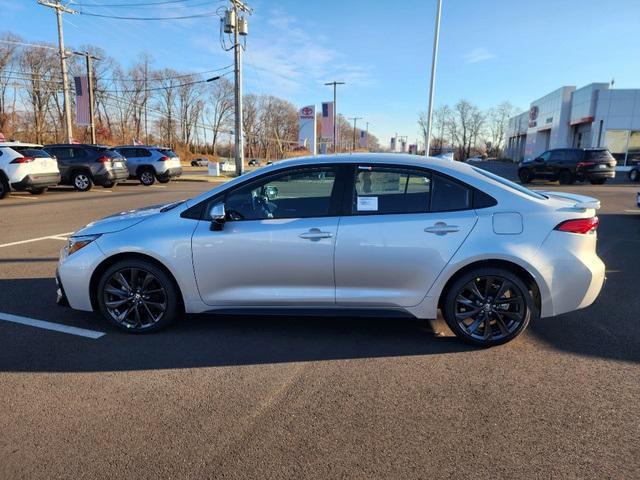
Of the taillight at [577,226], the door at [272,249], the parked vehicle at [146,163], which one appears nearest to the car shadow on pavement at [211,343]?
the door at [272,249]

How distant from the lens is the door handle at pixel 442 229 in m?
3.62

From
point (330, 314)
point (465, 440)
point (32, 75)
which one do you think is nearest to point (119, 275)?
point (330, 314)

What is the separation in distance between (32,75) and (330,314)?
7464 cm

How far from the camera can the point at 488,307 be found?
12.2 ft

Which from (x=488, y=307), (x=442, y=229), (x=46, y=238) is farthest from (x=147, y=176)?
(x=488, y=307)

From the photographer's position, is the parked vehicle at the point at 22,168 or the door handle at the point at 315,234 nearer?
the door handle at the point at 315,234

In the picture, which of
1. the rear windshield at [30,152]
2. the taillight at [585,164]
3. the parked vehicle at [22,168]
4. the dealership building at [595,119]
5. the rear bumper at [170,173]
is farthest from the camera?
the dealership building at [595,119]

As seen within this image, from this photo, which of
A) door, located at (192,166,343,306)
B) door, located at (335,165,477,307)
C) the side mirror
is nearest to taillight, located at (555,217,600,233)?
door, located at (335,165,477,307)

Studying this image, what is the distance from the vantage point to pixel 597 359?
3623 millimetres

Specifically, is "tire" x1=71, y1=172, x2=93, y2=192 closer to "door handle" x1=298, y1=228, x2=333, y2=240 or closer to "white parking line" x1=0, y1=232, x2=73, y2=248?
"white parking line" x1=0, y1=232, x2=73, y2=248

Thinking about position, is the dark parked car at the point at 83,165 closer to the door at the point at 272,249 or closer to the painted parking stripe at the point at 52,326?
the painted parking stripe at the point at 52,326

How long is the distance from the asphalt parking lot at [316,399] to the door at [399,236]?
53cm

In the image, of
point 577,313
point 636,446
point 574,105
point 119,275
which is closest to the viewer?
point 636,446

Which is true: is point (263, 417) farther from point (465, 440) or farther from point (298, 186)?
point (298, 186)
